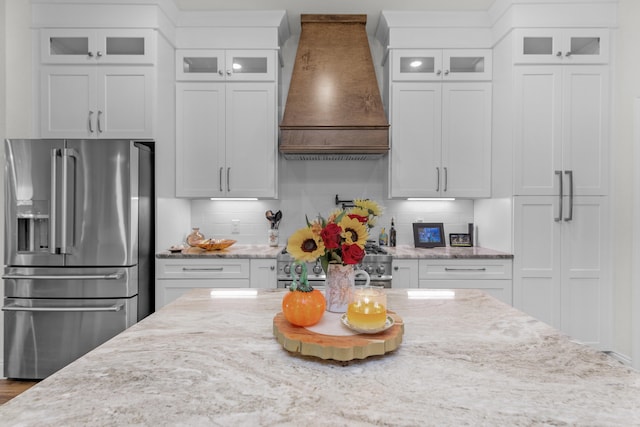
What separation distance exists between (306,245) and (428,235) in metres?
2.63

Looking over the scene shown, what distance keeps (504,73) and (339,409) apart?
321 centimetres

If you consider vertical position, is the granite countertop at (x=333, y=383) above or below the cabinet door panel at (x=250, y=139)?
below

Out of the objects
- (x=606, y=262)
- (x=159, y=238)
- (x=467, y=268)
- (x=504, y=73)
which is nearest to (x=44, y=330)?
(x=159, y=238)

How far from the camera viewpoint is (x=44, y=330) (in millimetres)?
2693

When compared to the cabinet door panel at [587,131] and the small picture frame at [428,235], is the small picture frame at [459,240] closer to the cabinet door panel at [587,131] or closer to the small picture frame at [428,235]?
the small picture frame at [428,235]

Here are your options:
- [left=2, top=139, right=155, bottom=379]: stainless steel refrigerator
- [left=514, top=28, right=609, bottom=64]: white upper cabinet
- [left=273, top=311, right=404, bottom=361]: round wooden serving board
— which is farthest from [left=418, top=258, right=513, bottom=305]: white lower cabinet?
[left=2, top=139, right=155, bottom=379]: stainless steel refrigerator

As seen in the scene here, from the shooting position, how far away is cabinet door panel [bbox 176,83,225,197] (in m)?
3.28

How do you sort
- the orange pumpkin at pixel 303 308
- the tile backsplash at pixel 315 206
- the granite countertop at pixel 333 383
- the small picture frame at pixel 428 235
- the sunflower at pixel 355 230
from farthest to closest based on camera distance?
the tile backsplash at pixel 315 206
the small picture frame at pixel 428 235
the sunflower at pixel 355 230
the orange pumpkin at pixel 303 308
the granite countertop at pixel 333 383

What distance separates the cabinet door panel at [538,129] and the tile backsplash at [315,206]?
77 cm

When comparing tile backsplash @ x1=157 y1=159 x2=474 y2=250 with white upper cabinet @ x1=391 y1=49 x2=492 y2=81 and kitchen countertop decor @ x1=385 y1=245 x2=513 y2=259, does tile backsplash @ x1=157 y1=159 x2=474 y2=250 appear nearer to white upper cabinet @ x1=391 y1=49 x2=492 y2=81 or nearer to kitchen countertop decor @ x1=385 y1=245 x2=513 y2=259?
kitchen countertop decor @ x1=385 y1=245 x2=513 y2=259

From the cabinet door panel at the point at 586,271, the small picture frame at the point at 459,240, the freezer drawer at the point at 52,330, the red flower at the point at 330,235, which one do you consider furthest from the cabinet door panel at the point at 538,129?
the freezer drawer at the point at 52,330

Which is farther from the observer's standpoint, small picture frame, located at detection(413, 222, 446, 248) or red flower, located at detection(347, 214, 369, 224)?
small picture frame, located at detection(413, 222, 446, 248)

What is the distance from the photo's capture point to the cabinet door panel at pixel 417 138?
3.29 m

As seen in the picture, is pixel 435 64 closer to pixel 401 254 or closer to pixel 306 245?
pixel 401 254
